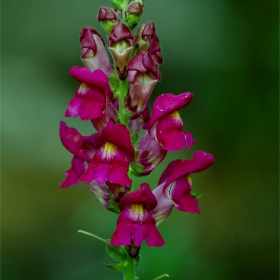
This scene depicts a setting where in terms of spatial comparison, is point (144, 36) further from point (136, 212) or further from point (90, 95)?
point (136, 212)

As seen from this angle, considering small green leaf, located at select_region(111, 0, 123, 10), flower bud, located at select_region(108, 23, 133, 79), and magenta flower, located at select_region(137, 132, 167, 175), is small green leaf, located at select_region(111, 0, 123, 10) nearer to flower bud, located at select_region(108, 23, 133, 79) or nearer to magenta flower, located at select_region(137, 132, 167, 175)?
flower bud, located at select_region(108, 23, 133, 79)

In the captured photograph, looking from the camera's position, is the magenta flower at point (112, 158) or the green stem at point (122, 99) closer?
the magenta flower at point (112, 158)

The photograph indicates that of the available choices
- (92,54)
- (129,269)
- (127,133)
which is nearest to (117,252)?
(129,269)

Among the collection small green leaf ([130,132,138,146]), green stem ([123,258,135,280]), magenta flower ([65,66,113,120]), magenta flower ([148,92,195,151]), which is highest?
magenta flower ([65,66,113,120])

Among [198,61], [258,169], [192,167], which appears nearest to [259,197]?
[258,169]

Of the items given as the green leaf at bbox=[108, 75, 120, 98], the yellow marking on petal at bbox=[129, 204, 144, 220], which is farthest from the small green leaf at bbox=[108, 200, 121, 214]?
the green leaf at bbox=[108, 75, 120, 98]

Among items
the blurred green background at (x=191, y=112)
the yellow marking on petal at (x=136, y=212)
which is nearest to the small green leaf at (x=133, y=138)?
the yellow marking on petal at (x=136, y=212)

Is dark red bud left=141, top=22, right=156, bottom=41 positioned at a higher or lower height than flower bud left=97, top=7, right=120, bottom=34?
lower

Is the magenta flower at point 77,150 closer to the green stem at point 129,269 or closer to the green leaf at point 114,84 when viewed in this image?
the green leaf at point 114,84
